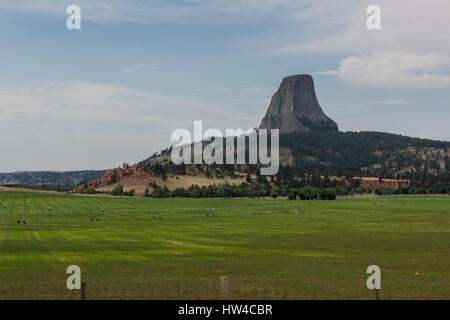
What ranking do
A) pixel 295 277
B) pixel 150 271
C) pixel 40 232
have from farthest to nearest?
1. pixel 40 232
2. pixel 150 271
3. pixel 295 277

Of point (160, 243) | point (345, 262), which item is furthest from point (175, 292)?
point (160, 243)

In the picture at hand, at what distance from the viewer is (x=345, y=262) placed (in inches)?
1693

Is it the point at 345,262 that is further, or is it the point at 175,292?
the point at 345,262

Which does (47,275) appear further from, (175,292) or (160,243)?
(160,243)

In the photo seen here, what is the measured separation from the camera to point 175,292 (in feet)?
83.4

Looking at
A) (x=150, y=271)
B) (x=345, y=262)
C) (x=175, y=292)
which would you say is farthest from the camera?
(x=345, y=262)
